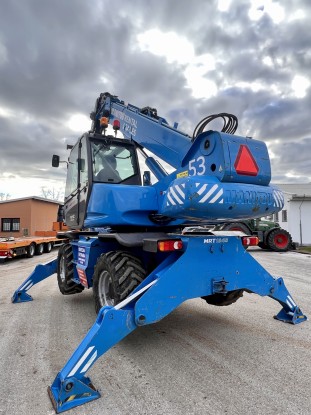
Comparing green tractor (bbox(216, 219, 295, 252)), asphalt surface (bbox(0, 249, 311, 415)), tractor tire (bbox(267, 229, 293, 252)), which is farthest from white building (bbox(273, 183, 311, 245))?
asphalt surface (bbox(0, 249, 311, 415))

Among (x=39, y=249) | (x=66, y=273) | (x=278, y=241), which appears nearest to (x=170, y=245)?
(x=66, y=273)

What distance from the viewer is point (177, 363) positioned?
3152 mm

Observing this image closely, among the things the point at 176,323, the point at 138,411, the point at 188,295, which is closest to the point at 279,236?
the point at 176,323

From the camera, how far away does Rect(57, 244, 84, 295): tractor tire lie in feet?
18.5

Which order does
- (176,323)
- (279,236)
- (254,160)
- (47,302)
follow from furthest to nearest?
(279,236)
(47,302)
(176,323)
(254,160)

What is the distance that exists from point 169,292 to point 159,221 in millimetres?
1352

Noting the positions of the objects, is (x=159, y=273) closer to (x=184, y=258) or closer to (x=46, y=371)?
(x=184, y=258)

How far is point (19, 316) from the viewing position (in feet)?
16.1

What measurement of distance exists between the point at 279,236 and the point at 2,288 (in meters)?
13.7

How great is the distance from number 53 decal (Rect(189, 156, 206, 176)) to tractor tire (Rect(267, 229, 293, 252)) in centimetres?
1399

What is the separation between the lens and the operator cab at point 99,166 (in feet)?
15.3

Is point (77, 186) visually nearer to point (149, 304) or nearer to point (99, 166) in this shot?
point (99, 166)

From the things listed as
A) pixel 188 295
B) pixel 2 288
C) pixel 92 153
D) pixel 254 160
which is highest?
pixel 92 153

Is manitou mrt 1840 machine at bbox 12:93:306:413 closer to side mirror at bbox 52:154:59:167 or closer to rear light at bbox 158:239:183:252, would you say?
rear light at bbox 158:239:183:252
